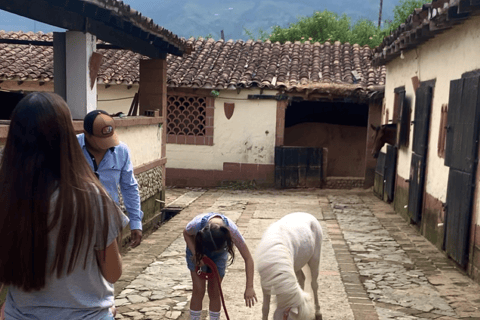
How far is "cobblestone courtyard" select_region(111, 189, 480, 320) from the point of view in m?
4.86

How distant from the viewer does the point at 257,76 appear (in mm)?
14672

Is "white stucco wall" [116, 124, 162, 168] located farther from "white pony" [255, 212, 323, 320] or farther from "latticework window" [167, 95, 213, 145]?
"latticework window" [167, 95, 213, 145]

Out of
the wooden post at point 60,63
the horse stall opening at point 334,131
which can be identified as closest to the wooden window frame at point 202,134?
the horse stall opening at point 334,131

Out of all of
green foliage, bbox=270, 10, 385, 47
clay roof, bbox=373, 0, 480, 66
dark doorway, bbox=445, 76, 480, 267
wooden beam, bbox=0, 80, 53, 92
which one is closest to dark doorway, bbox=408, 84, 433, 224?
clay roof, bbox=373, 0, 480, 66

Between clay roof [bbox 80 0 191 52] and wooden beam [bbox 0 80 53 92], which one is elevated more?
clay roof [bbox 80 0 191 52]

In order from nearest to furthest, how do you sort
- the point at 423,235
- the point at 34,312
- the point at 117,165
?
the point at 34,312
the point at 117,165
the point at 423,235

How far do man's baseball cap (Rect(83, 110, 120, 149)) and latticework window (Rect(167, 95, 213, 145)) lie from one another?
11.1 meters

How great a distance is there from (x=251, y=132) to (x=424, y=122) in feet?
22.0

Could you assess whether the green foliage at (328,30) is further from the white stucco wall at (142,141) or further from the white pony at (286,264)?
the white pony at (286,264)

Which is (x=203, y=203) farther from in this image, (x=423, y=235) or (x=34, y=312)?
(x=34, y=312)

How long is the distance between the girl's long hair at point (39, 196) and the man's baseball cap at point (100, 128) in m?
1.95

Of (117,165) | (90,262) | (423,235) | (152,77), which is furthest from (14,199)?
(152,77)

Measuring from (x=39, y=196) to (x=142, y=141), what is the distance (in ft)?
24.0

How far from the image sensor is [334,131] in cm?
1761
